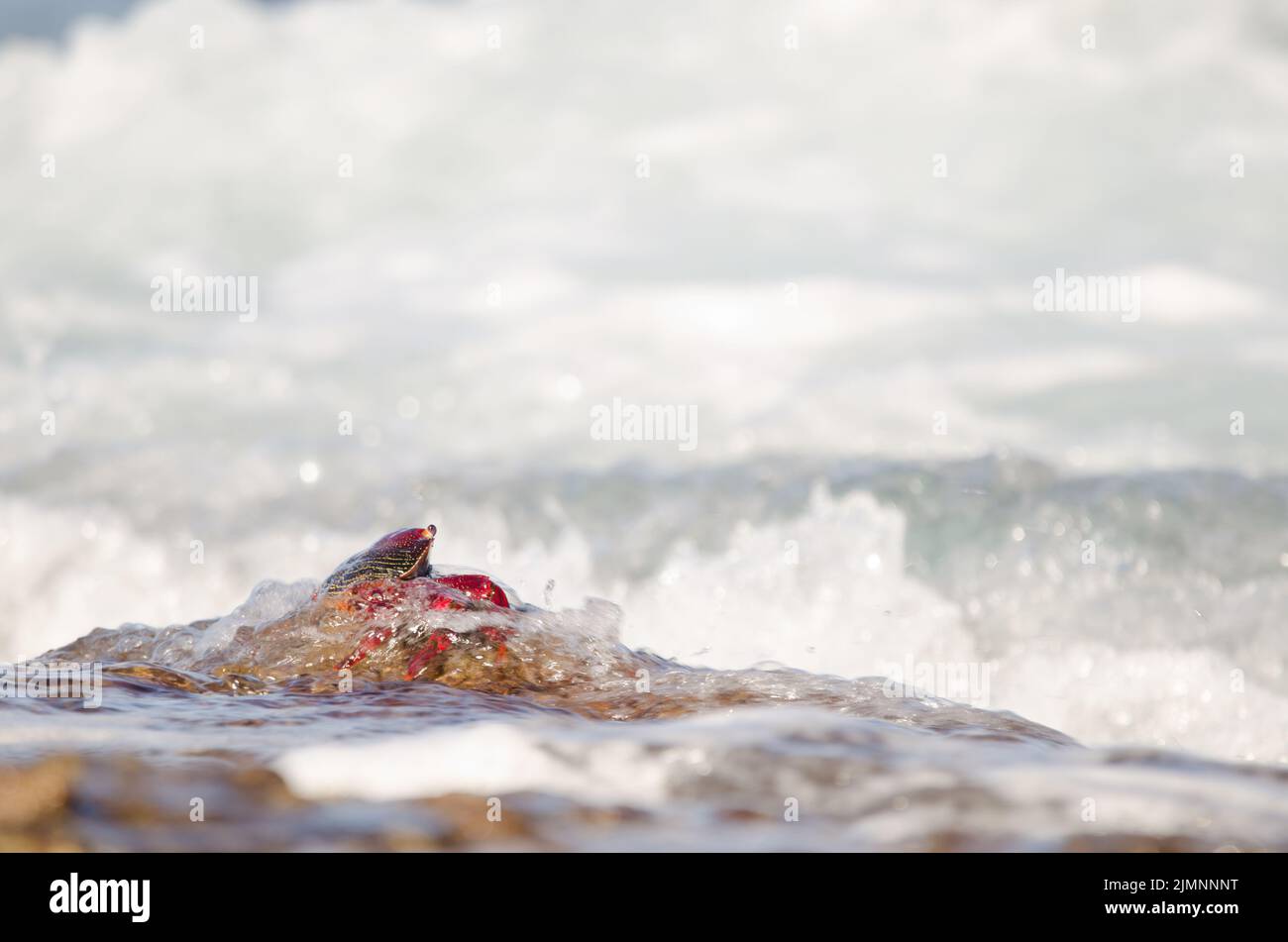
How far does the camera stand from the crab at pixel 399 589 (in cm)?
376

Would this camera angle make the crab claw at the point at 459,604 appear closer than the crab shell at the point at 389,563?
Yes

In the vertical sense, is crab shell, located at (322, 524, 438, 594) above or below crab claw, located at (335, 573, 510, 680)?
above

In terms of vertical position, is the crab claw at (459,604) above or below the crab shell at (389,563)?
below

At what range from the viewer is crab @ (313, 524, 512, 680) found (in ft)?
12.3

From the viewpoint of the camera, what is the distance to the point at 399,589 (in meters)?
3.92

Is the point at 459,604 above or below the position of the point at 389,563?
below

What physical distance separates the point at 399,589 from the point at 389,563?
0.45ft

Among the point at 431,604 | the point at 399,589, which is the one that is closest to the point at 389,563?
the point at 399,589

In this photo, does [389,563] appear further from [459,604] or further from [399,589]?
[459,604]

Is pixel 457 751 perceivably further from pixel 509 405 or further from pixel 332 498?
pixel 509 405

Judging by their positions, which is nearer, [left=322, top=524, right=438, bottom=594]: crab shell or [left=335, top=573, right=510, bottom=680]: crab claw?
[left=335, top=573, right=510, bottom=680]: crab claw

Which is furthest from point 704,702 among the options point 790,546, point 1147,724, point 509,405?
point 509,405

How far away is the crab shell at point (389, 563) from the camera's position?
399 centimetres
